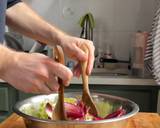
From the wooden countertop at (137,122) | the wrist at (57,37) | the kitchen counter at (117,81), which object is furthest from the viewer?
the kitchen counter at (117,81)

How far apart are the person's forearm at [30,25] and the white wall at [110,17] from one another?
3.21 ft

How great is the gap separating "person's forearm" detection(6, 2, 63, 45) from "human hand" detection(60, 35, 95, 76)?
0.24 ft

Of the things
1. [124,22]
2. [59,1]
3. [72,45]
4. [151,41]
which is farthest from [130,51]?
[72,45]

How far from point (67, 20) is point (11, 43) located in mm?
379

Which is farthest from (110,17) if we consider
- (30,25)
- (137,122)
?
(137,122)

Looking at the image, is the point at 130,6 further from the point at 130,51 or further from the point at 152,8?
the point at 130,51

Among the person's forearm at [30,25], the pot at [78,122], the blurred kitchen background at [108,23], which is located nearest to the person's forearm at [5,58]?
the pot at [78,122]

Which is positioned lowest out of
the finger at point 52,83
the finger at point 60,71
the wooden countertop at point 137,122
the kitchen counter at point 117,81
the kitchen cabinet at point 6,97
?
the kitchen cabinet at point 6,97

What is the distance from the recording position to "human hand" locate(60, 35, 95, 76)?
36.0 inches

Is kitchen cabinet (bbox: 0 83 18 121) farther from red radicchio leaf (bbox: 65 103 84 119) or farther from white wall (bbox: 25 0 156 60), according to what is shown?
red radicchio leaf (bbox: 65 103 84 119)

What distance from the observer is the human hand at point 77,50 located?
915 mm

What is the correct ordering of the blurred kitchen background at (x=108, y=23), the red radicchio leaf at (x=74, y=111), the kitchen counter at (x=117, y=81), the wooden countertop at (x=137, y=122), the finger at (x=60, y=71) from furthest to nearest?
the blurred kitchen background at (x=108, y=23), the kitchen counter at (x=117, y=81), the wooden countertop at (x=137, y=122), the red radicchio leaf at (x=74, y=111), the finger at (x=60, y=71)

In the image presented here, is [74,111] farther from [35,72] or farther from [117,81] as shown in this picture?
[117,81]

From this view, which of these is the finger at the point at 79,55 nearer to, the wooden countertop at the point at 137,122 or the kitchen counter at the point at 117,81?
the wooden countertop at the point at 137,122
